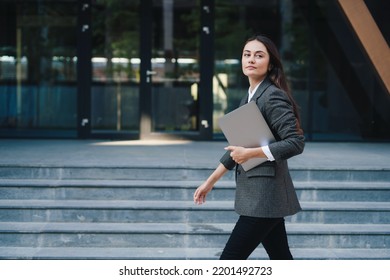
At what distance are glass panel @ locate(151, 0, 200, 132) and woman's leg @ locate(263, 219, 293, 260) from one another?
7.84 m

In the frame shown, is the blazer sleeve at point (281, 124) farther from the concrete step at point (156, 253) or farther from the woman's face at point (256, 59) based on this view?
the concrete step at point (156, 253)

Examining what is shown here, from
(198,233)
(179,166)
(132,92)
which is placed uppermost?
(132,92)

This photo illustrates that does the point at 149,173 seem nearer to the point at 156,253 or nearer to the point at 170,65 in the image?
the point at 156,253

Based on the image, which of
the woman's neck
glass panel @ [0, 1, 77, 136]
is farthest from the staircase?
glass panel @ [0, 1, 77, 136]

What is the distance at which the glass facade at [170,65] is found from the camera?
11555 millimetres

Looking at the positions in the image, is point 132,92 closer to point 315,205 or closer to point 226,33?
point 226,33

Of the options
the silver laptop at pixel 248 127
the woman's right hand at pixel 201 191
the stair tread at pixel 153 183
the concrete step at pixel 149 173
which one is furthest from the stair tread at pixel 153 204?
the silver laptop at pixel 248 127

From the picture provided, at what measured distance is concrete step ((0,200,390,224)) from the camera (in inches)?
270

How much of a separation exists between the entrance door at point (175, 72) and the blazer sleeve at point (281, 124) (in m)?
7.81

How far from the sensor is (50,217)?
6.86 m

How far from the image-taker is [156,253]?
21.0 ft

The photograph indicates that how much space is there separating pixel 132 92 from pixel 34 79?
168 centimetres

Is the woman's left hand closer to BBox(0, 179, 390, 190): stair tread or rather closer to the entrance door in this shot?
BBox(0, 179, 390, 190): stair tread
